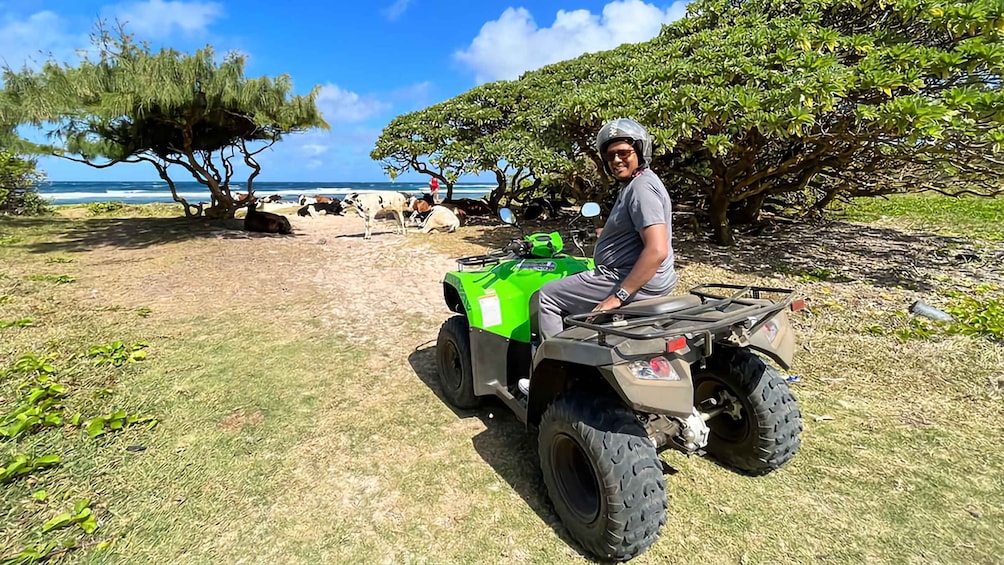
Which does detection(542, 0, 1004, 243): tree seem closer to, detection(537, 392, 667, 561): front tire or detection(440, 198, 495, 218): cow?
detection(537, 392, 667, 561): front tire

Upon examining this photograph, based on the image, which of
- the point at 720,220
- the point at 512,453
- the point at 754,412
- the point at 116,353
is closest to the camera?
the point at 754,412

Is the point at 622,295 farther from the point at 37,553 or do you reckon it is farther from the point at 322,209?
the point at 322,209

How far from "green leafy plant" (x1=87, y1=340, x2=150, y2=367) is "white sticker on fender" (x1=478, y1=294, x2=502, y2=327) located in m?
3.35

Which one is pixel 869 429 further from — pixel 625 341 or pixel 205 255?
pixel 205 255

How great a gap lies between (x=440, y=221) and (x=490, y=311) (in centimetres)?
1027

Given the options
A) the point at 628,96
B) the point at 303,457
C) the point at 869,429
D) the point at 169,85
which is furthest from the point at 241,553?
the point at 169,85

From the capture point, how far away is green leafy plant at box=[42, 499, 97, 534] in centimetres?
224

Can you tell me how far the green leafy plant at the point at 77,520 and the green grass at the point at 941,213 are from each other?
13.1 m

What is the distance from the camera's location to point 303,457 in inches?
115

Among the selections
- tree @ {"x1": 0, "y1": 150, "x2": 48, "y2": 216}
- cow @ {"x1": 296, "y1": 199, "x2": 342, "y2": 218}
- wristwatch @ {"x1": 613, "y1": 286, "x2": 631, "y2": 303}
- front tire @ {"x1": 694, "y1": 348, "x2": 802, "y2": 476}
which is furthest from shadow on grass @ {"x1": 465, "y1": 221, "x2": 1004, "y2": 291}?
tree @ {"x1": 0, "y1": 150, "x2": 48, "y2": 216}

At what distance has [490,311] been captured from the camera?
3111 millimetres

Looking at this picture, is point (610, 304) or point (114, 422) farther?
point (114, 422)

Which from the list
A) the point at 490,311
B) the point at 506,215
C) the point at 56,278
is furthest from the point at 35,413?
the point at 56,278

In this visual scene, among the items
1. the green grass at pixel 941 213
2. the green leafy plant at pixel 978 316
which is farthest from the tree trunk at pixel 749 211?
the green leafy plant at pixel 978 316
